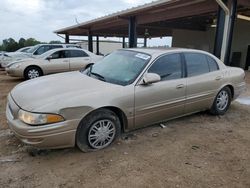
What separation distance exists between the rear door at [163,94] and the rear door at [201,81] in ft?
0.64

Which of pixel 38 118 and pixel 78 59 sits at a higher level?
pixel 78 59

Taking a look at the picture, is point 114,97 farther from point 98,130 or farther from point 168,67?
point 168,67

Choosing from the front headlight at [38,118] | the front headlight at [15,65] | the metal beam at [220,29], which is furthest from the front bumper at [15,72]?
the metal beam at [220,29]

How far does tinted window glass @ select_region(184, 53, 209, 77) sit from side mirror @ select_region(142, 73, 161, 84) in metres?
0.97

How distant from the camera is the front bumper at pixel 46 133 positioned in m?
2.87

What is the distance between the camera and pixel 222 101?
5074mm

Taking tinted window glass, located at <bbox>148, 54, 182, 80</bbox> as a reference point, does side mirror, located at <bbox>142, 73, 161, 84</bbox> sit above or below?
below

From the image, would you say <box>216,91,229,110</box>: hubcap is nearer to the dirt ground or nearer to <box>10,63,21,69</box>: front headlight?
the dirt ground

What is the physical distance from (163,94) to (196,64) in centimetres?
114

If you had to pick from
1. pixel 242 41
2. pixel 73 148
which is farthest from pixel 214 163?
pixel 242 41

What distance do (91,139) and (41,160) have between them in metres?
0.72

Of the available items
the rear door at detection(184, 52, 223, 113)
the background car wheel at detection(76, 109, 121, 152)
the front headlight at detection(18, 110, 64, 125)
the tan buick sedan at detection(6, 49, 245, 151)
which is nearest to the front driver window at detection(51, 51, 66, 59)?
the tan buick sedan at detection(6, 49, 245, 151)

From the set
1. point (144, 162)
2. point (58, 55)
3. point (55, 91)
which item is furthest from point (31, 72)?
point (144, 162)

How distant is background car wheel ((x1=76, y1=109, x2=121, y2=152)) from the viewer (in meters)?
3.22
